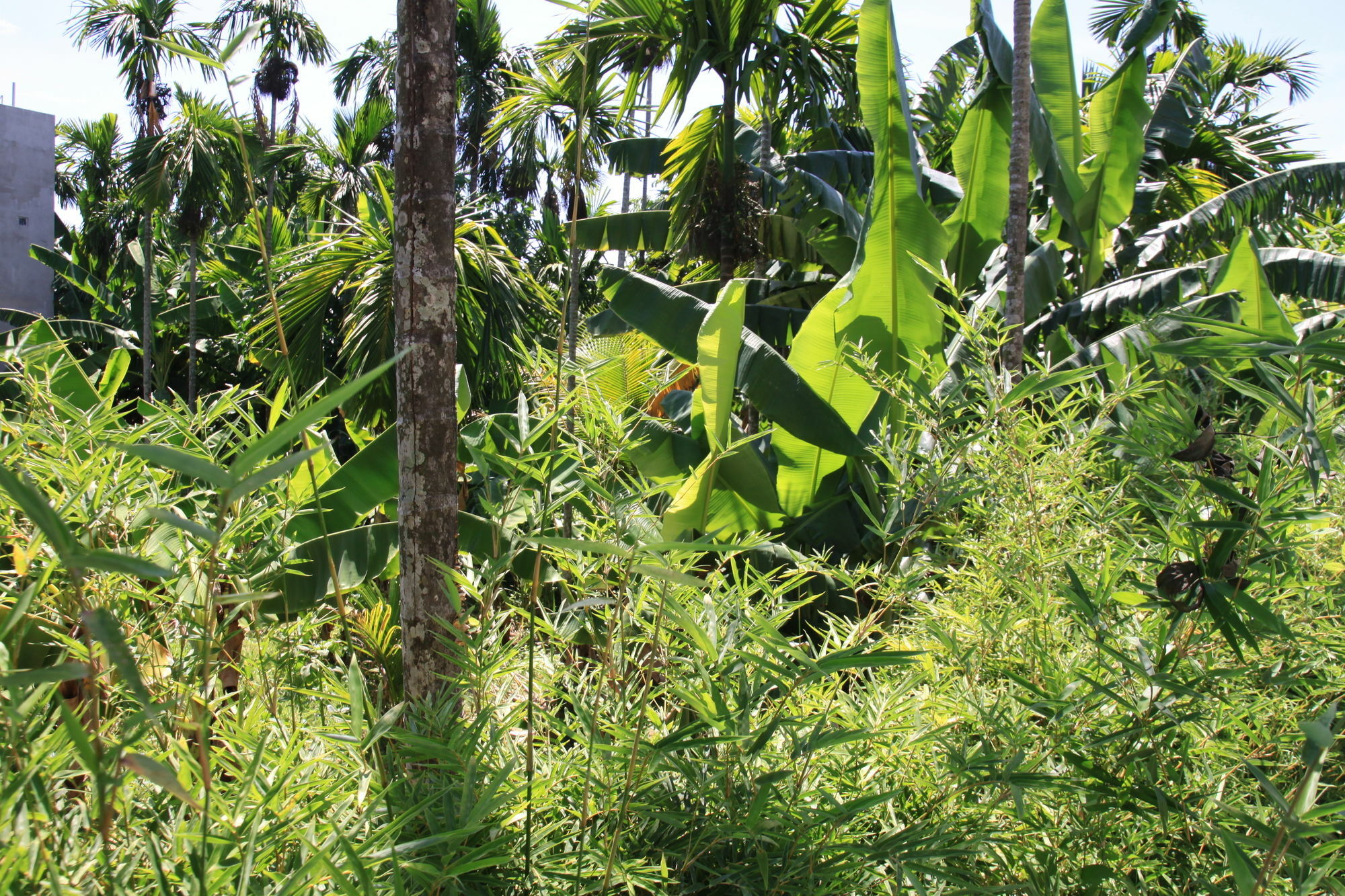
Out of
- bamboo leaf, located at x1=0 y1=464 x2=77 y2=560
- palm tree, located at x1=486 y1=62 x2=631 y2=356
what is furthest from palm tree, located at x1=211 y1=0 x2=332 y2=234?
bamboo leaf, located at x1=0 y1=464 x2=77 y2=560

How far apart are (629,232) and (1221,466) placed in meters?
6.48

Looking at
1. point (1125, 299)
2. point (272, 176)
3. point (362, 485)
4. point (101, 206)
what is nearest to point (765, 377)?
point (362, 485)

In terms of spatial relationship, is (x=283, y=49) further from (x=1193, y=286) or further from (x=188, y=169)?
(x=1193, y=286)

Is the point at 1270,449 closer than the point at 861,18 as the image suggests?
Answer: Yes

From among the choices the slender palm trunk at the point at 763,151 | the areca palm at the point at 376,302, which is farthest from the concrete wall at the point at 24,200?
the slender palm trunk at the point at 763,151

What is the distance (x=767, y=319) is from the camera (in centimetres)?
621

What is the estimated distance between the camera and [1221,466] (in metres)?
1.48

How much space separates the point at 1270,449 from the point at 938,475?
0.63 meters

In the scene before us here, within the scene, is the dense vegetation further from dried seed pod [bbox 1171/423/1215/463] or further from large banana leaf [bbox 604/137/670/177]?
large banana leaf [bbox 604/137/670/177]

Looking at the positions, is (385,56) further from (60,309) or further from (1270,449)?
(1270,449)

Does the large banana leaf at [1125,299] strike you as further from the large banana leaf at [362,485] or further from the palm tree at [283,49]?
the palm tree at [283,49]

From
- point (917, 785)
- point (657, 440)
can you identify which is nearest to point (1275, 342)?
point (917, 785)

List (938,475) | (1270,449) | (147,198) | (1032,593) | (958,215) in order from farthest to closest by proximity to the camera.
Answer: (147,198)
(958,215)
(938,475)
(1032,593)
(1270,449)

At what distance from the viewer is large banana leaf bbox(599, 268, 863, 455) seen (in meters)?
4.12
